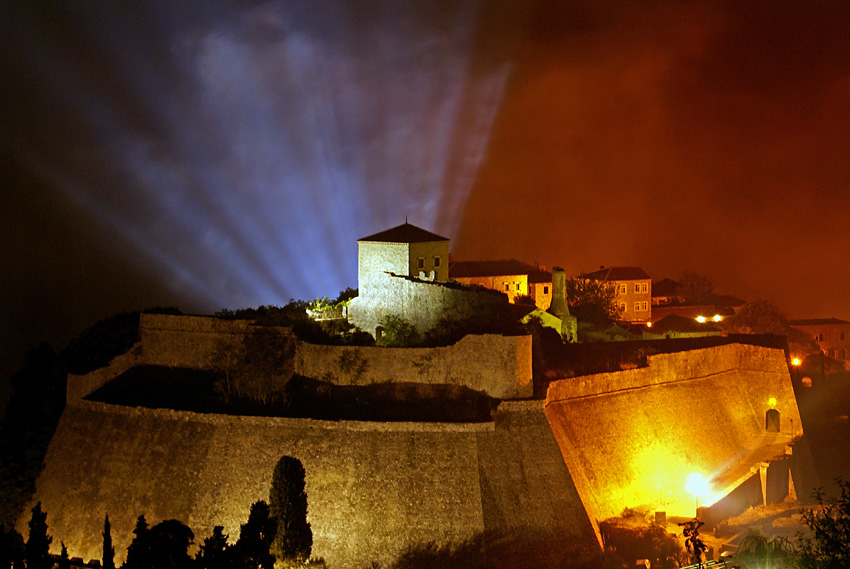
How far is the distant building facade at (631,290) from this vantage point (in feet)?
194

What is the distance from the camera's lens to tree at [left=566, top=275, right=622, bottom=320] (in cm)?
5019

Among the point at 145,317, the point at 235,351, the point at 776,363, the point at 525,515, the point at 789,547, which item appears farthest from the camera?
the point at 776,363

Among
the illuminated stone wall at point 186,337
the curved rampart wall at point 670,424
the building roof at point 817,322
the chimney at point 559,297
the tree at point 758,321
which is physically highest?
the building roof at point 817,322

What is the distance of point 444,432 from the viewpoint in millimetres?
28609

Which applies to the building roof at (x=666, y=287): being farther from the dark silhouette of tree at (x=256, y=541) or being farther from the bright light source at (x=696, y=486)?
the dark silhouette of tree at (x=256, y=541)

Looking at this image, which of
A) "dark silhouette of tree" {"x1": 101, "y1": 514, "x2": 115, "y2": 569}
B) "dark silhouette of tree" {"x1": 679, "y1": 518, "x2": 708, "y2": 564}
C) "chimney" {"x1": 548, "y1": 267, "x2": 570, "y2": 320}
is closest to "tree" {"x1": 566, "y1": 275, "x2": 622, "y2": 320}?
"chimney" {"x1": 548, "y1": 267, "x2": 570, "y2": 320}

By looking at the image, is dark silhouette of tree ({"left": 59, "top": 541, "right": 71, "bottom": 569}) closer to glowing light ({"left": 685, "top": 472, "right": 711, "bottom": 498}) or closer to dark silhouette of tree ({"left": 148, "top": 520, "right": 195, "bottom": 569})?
dark silhouette of tree ({"left": 148, "top": 520, "right": 195, "bottom": 569})

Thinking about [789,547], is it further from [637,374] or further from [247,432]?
[247,432]

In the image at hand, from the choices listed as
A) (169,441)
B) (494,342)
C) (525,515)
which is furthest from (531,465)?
(169,441)

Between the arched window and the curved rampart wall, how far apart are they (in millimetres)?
206

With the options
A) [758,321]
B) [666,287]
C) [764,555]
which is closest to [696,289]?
[666,287]

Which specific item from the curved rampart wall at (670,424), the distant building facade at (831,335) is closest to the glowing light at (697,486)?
the curved rampart wall at (670,424)

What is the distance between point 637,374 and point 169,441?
1537 centimetres

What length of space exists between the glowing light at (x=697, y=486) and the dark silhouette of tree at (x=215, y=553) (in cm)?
1550
